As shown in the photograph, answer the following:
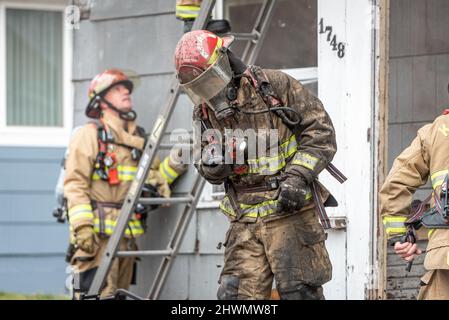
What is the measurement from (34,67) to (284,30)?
13.5ft

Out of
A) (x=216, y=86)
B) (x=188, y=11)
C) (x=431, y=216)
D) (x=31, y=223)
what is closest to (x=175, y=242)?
(x=188, y=11)

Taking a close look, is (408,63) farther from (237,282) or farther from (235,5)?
(237,282)

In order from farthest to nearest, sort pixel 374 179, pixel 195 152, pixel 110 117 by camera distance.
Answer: pixel 110 117 < pixel 374 179 < pixel 195 152

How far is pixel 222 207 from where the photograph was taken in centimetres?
721

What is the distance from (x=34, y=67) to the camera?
42.3 feet

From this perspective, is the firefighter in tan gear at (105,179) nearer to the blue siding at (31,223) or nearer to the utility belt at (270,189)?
the blue siding at (31,223)

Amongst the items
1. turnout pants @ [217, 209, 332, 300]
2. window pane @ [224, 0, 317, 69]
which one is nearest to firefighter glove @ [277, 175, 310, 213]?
turnout pants @ [217, 209, 332, 300]

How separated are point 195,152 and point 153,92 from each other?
118 inches

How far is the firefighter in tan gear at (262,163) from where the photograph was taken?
6863 mm

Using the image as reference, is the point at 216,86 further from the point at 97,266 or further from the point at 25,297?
the point at 25,297

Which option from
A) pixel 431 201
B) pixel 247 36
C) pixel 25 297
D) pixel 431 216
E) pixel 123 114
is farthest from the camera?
pixel 25 297

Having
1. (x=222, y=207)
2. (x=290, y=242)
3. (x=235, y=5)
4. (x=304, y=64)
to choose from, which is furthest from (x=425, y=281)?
(x=235, y=5)

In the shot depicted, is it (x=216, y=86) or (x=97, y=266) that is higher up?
(x=216, y=86)

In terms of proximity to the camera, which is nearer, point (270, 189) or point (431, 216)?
point (431, 216)
